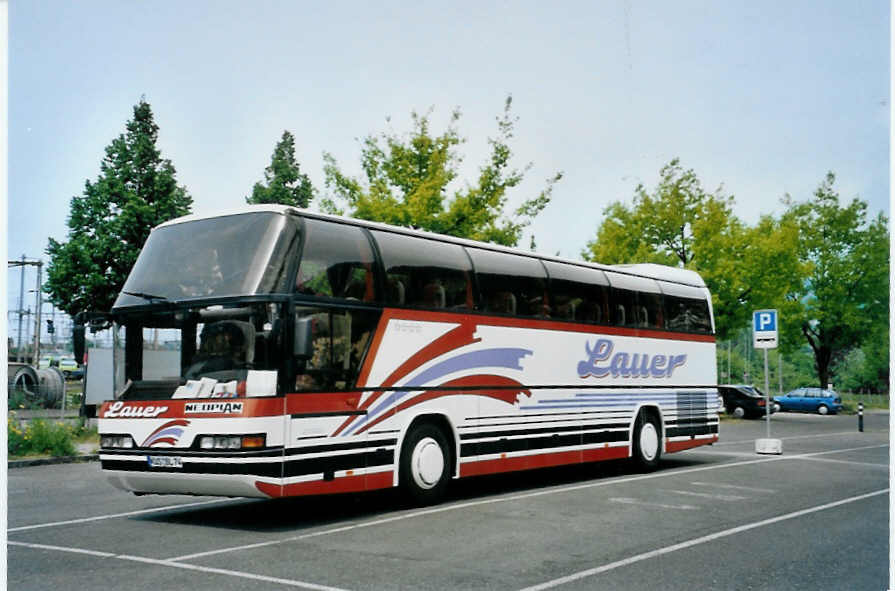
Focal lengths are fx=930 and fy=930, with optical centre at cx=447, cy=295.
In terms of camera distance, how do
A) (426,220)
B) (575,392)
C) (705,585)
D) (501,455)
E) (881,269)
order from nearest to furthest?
(705,585) → (501,455) → (575,392) → (426,220) → (881,269)

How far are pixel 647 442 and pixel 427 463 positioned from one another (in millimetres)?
6633

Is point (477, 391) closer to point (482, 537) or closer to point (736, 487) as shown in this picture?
point (482, 537)

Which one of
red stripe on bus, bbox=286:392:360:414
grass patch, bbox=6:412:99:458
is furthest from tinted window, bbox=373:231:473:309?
grass patch, bbox=6:412:99:458

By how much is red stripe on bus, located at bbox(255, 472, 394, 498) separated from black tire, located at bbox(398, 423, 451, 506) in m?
0.38

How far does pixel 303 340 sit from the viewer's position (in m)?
10.0

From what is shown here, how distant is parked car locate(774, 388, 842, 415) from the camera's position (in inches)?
2098

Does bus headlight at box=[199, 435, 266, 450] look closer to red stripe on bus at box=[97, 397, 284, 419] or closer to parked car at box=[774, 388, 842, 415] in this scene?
red stripe on bus at box=[97, 397, 284, 419]

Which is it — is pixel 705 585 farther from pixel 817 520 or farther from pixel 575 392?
pixel 575 392

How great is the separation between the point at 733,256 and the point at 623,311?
940 inches

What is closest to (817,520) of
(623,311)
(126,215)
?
(623,311)

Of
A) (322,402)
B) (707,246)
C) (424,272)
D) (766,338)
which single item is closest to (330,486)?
(322,402)

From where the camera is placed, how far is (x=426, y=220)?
92.3 feet

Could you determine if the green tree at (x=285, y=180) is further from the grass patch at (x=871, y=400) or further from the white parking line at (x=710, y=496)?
the grass patch at (x=871, y=400)

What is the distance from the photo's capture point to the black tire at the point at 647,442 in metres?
16.9
